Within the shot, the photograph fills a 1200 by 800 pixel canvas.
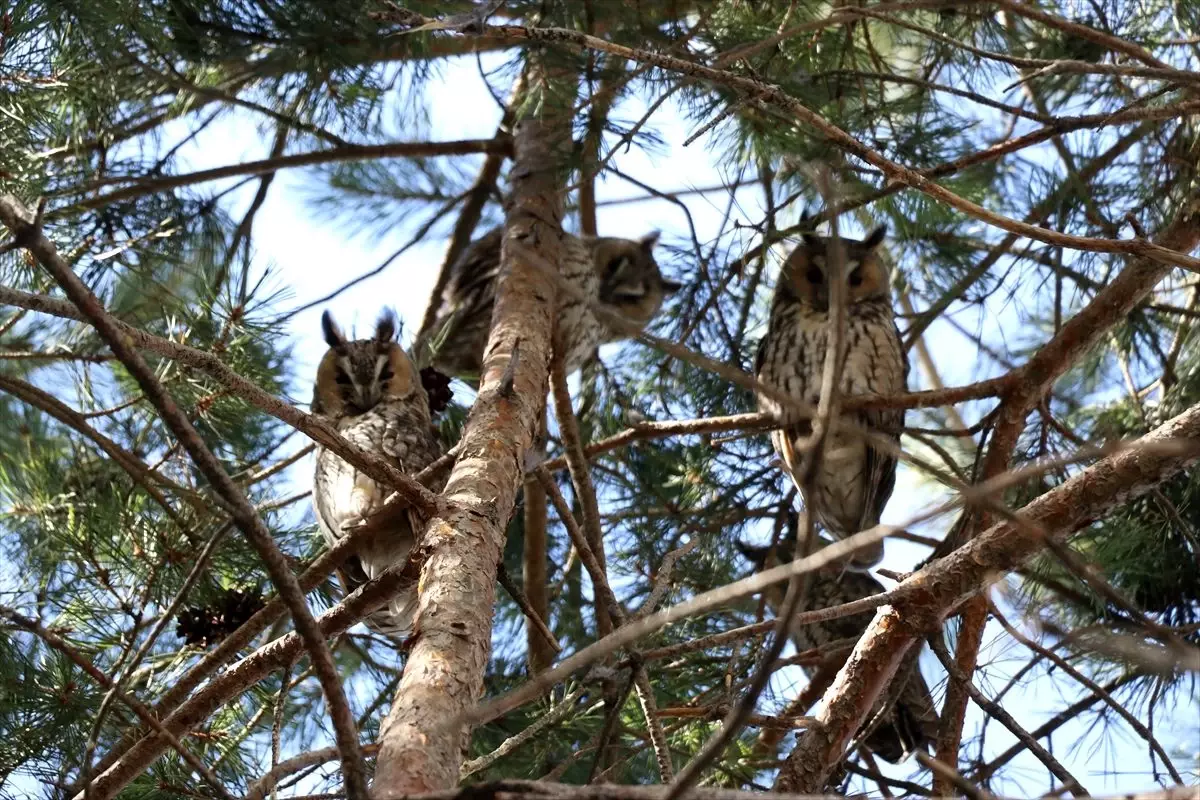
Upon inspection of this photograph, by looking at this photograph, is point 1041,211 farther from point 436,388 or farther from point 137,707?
point 137,707

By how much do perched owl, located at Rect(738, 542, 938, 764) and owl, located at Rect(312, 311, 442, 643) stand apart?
1.01 metres

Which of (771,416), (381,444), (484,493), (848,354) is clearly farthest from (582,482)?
(848,354)

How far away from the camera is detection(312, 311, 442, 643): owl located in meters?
3.03

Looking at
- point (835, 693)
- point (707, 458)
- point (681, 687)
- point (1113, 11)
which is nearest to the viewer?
point (835, 693)

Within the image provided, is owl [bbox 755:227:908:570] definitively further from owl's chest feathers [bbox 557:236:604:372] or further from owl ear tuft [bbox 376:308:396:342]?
owl ear tuft [bbox 376:308:396:342]

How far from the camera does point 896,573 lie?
207 centimetres

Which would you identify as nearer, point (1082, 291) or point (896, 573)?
point (896, 573)

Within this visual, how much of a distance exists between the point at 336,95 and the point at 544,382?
3.52 ft

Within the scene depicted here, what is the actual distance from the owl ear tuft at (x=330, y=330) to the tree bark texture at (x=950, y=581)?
2.17m

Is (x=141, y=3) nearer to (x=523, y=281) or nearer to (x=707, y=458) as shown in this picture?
(x=523, y=281)

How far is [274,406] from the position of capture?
1.78 meters

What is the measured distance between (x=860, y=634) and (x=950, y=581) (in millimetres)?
1872

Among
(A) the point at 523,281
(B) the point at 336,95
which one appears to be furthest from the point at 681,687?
(B) the point at 336,95

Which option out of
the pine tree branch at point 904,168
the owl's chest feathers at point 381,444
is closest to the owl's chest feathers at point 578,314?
the owl's chest feathers at point 381,444
